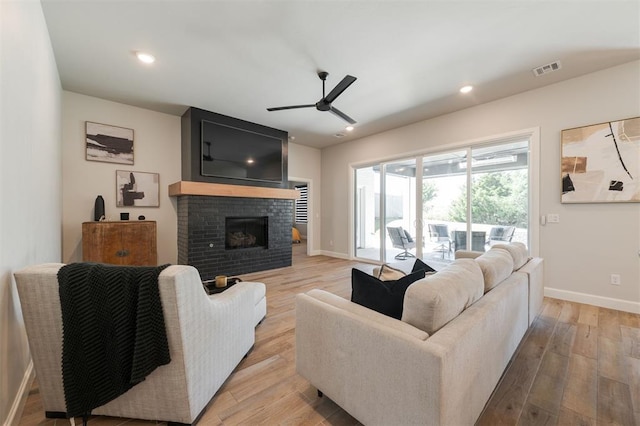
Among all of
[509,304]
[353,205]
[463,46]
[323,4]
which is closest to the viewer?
[509,304]

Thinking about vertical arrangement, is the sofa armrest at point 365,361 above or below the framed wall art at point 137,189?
below

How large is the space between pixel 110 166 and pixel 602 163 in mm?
6587

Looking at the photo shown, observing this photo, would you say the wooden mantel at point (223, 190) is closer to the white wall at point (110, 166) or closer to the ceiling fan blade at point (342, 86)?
the white wall at point (110, 166)

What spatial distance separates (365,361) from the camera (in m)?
1.16

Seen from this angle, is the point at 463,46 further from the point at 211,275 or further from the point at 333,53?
the point at 211,275

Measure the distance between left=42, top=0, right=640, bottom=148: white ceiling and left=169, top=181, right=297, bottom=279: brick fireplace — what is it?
1487mm

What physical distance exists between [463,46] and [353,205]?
374 centimetres

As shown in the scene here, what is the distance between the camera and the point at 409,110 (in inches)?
164

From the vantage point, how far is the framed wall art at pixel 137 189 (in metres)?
3.92

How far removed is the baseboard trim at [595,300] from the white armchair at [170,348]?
4089mm

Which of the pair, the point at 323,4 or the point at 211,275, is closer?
the point at 323,4

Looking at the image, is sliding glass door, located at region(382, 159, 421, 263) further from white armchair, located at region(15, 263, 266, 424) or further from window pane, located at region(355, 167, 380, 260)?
white armchair, located at region(15, 263, 266, 424)

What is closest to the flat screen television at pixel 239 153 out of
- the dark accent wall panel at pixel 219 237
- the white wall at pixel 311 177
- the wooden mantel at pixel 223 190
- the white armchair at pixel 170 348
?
the wooden mantel at pixel 223 190

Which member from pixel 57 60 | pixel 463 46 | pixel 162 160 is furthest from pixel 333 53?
pixel 162 160
